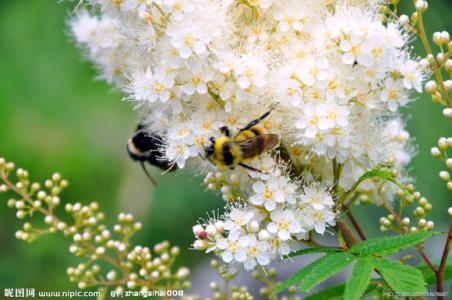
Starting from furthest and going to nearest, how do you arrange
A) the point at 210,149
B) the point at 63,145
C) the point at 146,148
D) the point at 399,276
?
the point at 63,145 → the point at 146,148 → the point at 210,149 → the point at 399,276

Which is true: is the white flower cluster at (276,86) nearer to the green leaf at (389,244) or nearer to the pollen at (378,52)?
the pollen at (378,52)

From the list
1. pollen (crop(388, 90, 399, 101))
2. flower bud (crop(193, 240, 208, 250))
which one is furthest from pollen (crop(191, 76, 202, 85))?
pollen (crop(388, 90, 399, 101))

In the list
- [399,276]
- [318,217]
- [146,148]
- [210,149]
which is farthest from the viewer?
[146,148]

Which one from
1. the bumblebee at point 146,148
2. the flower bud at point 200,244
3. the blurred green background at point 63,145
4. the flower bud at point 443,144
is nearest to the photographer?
the flower bud at point 200,244

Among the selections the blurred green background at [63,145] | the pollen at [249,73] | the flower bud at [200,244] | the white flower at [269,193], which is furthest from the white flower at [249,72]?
the blurred green background at [63,145]

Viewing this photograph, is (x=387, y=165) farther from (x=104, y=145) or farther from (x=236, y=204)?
(x=104, y=145)

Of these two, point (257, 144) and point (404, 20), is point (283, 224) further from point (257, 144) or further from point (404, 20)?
point (404, 20)

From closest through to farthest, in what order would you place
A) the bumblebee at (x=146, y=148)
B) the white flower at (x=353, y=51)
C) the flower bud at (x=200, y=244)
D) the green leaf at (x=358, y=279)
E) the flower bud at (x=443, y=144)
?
the green leaf at (x=358, y=279) → the white flower at (x=353, y=51) → the flower bud at (x=200, y=244) → the flower bud at (x=443, y=144) → the bumblebee at (x=146, y=148)

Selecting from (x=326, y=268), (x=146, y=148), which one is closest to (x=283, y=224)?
(x=326, y=268)
